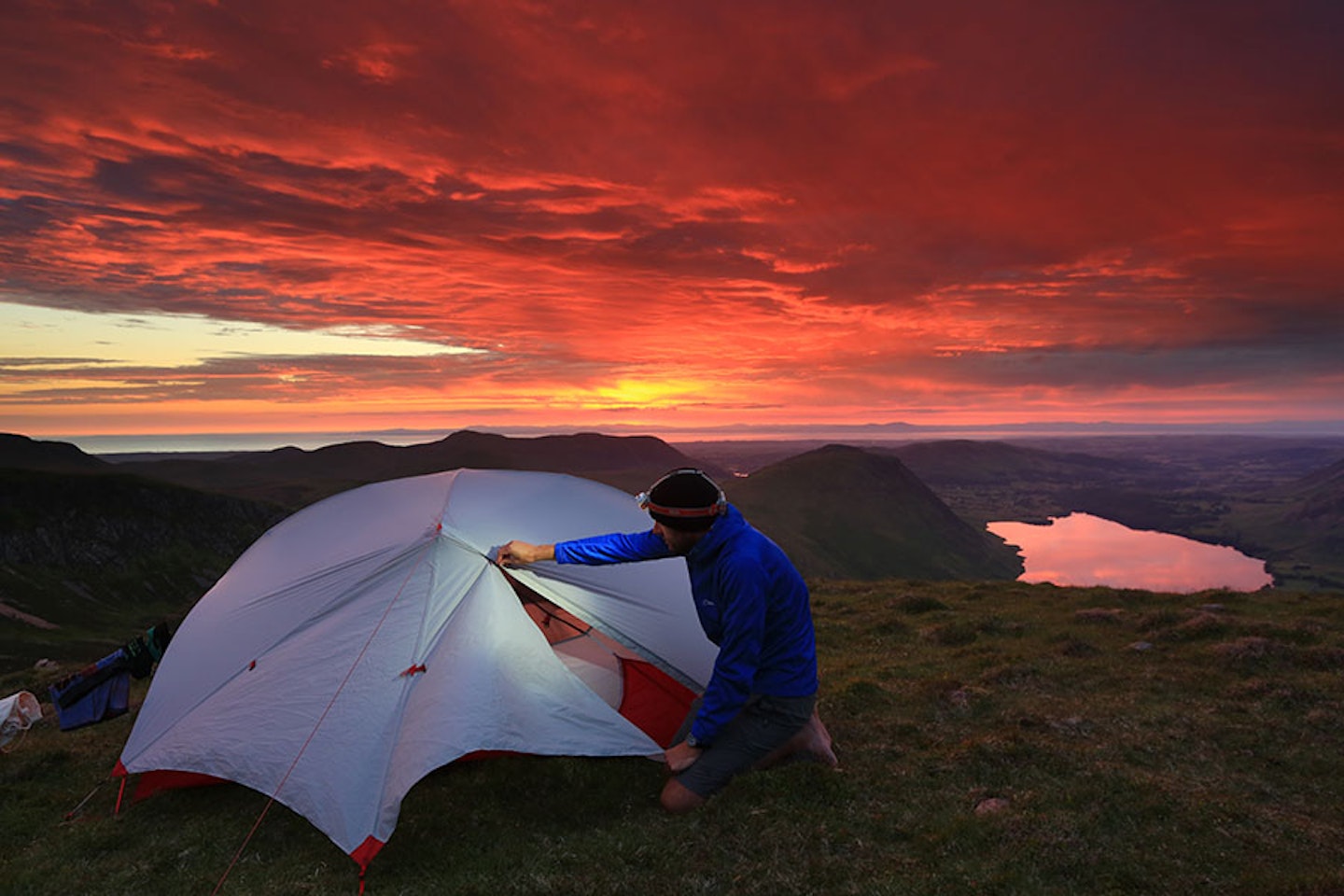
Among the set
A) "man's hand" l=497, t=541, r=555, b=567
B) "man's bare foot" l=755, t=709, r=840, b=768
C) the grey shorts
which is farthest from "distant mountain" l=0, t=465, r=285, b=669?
"man's bare foot" l=755, t=709, r=840, b=768

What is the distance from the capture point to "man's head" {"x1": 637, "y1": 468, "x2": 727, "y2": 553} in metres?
7.93

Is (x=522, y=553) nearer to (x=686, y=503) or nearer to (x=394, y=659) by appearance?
(x=394, y=659)

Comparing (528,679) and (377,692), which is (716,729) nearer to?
(528,679)

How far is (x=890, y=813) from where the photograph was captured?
326 inches

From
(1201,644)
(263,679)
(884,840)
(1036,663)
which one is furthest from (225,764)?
(1201,644)

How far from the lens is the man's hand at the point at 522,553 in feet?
30.7

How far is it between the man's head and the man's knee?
324cm

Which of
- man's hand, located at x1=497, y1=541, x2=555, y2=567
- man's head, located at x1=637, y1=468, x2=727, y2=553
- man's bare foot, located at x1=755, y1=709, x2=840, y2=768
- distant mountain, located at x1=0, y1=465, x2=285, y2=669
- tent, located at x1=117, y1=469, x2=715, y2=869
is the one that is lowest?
distant mountain, located at x1=0, y1=465, x2=285, y2=669

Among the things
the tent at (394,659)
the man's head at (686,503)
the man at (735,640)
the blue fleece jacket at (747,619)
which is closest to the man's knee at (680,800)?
the man at (735,640)

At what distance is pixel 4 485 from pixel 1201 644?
7492 inches

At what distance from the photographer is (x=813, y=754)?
9.14 m

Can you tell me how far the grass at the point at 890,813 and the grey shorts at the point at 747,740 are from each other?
0.29m

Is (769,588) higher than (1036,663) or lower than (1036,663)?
higher

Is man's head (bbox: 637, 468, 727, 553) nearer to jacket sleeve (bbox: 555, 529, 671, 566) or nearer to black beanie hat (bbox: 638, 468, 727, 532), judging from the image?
black beanie hat (bbox: 638, 468, 727, 532)
